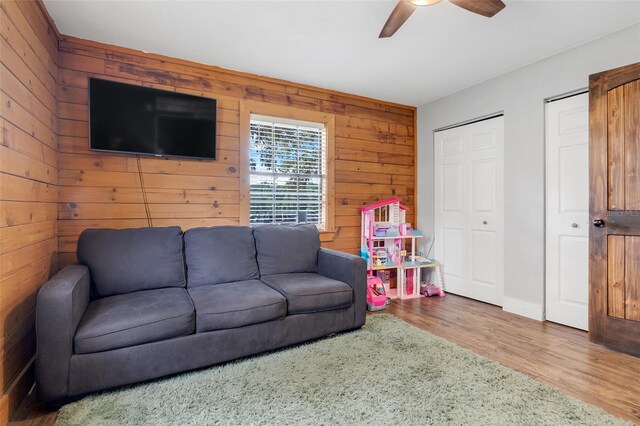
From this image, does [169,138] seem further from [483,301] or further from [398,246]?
[483,301]

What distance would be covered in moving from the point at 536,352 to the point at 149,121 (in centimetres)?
360

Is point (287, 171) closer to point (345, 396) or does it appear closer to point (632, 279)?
point (345, 396)

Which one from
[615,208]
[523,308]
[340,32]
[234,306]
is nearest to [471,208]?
[523,308]

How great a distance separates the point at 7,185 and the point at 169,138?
135cm

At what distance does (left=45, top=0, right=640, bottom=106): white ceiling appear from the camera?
227cm

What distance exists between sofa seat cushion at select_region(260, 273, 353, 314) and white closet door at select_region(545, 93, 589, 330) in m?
1.98

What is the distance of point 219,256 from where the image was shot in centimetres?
269

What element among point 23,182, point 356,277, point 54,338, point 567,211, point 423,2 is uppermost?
point 423,2

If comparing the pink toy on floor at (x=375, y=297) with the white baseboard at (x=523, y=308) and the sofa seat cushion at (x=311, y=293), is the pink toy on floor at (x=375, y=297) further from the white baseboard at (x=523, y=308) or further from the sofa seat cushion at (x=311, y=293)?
the white baseboard at (x=523, y=308)

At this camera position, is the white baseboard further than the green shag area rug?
Yes

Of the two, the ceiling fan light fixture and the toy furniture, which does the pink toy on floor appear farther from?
the ceiling fan light fixture

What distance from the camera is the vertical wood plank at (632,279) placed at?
235 cm

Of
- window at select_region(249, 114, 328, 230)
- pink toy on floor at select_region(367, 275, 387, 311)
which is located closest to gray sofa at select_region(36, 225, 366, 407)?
window at select_region(249, 114, 328, 230)

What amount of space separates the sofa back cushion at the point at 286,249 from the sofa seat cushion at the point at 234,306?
0.44m
